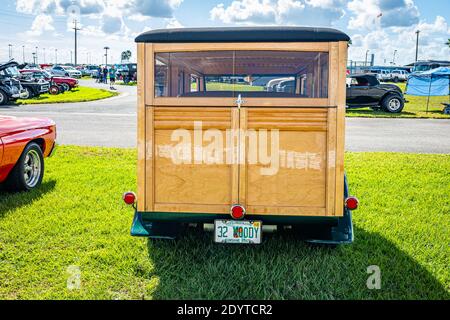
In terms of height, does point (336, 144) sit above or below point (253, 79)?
below

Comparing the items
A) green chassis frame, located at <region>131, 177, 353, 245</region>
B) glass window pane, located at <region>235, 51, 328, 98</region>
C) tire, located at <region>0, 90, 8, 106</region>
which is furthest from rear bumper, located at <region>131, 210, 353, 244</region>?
tire, located at <region>0, 90, 8, 106</region>

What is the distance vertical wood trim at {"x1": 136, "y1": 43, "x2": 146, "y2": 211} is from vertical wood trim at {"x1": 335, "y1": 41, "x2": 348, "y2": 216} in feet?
5.12

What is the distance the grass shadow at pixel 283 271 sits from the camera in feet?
11.1

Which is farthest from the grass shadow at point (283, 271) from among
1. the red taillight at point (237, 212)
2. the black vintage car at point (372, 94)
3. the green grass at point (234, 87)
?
the black vintage car at point (372, 94)

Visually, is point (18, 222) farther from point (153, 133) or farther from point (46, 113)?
point (46, 113)

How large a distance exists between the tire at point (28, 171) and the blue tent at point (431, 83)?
20406mm

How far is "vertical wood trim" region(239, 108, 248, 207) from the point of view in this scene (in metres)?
3.56

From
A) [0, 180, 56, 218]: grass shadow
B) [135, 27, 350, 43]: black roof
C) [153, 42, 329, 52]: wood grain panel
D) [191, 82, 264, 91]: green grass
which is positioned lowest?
[0, 180, 56, 218]: grass shadow

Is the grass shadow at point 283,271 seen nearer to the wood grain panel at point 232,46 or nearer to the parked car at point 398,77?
the wood grain panel at point 232,46

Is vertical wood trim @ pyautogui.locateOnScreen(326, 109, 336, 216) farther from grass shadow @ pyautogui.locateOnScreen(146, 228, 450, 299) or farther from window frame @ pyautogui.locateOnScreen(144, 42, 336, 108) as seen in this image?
grass shadow @ pyautogui.locateOnScreen(146, 228, 450, 299)

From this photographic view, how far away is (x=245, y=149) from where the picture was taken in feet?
11.8
